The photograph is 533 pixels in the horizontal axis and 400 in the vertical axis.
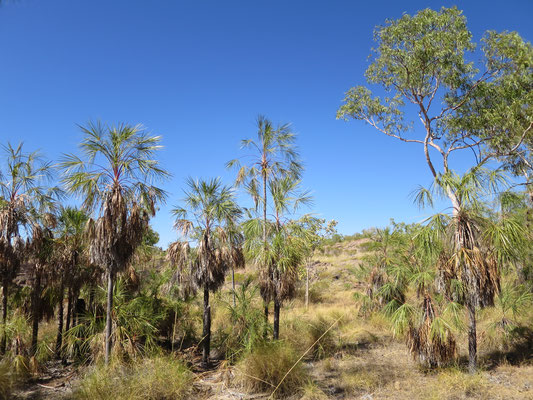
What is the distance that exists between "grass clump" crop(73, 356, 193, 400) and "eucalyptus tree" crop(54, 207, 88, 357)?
12.4 ft

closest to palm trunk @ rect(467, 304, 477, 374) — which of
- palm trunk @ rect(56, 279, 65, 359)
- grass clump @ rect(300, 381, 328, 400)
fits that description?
grass clump @ rect(300, 381, 328, 400)

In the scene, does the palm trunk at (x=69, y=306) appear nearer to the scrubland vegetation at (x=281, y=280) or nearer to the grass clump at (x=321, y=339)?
the scrubland vegetation at (x=281, y=280)

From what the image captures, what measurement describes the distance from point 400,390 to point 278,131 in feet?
32.1

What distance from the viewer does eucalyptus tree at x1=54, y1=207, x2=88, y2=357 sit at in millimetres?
11766

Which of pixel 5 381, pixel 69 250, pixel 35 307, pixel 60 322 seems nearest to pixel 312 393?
pixel 5 381

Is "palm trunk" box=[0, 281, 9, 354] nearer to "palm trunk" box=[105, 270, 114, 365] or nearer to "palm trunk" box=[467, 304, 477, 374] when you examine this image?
"palm trunk" box=[105, 270, 114, 365]

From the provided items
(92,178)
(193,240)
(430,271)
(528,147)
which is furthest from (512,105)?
(92,178)

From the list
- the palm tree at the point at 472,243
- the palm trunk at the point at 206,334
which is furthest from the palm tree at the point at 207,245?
the palm tree at the point at 472,243

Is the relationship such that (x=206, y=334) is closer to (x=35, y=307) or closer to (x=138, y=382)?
(x=138, y=382)

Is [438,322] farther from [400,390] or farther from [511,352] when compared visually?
[511,352]

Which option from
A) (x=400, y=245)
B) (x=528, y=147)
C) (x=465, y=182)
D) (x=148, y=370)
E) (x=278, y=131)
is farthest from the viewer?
(x=528, y=147)

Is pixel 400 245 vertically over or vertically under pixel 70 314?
over

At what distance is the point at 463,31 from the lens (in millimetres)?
15008

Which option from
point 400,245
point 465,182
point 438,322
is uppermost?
point 465,182
